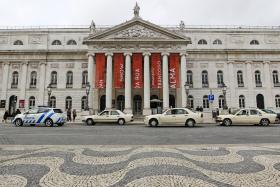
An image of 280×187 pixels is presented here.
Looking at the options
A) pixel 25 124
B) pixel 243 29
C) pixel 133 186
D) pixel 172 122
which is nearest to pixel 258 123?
pixel 172 122

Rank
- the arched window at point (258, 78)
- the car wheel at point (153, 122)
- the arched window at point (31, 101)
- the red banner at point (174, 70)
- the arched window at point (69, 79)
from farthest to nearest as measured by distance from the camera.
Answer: the arched window at point (258, 78) < the arched window at point (69, 79) < the arched window at point (31, 101) < the red banner at point (174, 70) < the car wheel at point (153, 122)

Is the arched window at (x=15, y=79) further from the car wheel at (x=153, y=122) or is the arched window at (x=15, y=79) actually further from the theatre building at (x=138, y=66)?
the car wheel at (x=153, y=122)

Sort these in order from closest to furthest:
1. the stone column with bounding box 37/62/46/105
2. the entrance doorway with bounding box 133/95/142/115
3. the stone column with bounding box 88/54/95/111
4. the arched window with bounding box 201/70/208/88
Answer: the stone column with bounding box 88/54/95/111 → the entrance doorway with bounding box 133/95/142/115 → the stone column with bounding box 37/62/46/105 → the arched window with bounding box 201/70/208/88

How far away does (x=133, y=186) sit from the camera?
3.15 m

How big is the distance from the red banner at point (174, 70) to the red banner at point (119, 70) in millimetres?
7245

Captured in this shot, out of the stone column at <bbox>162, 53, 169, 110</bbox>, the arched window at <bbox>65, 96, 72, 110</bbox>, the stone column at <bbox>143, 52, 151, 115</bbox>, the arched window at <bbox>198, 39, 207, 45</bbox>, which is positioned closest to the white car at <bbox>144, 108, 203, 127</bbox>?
the stone column at <bbox>143, 52, 151, 115</bbox>

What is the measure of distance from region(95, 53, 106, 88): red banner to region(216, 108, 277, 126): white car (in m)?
18.7

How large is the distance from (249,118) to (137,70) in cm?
1787

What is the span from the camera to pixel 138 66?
3200 centimetres

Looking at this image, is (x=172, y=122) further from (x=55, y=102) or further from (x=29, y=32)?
(x=29, y=32)

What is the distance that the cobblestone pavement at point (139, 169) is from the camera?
11.0ft

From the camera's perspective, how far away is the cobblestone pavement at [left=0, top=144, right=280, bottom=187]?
3.34 metres

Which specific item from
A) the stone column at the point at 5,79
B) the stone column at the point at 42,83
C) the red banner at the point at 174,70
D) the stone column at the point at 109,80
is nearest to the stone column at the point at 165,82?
the red banner at the point at 174,70

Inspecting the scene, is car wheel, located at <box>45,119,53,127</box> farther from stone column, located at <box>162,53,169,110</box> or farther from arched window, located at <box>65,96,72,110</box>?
arched window, located at <box>65,96,72,110</box>
